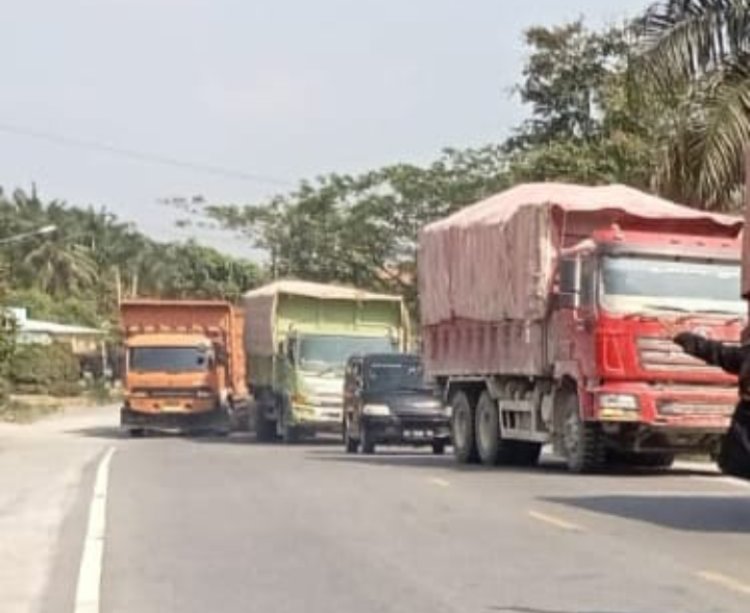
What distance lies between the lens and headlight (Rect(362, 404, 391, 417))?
3322 centimetres

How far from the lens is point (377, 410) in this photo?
33.2m

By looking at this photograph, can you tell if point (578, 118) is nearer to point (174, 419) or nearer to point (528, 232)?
point (174, 419)

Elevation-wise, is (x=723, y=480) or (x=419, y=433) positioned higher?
(x=419, y=433)

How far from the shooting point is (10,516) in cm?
1977

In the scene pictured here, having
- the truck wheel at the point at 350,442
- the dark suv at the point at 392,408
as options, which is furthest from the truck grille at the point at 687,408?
the truck wheel at the point at 350,442

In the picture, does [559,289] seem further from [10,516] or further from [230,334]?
[230,334]

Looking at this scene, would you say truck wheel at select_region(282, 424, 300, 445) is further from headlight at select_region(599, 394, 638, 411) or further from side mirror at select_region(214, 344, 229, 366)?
headlight at select_region(599, 394, 638, 411)

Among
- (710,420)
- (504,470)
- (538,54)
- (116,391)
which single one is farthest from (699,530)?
(116,391)

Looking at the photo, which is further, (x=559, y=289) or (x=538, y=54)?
(x=538, y=54)

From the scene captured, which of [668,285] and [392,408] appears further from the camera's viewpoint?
[392,408]

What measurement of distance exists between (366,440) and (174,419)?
1280 cm

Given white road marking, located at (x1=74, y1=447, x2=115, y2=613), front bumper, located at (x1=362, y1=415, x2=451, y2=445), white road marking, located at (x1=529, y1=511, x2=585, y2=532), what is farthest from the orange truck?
white road marking, located at (x1=529, y1=511, x2=585, y2=532)

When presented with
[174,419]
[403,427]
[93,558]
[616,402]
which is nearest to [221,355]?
[174,419]

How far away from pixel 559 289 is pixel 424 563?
1064cm
